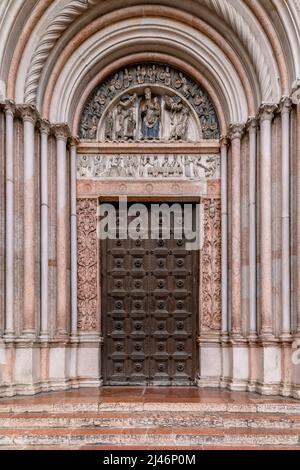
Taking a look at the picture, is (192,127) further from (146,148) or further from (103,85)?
(103,85)

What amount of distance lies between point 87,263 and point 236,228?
9.36 ft

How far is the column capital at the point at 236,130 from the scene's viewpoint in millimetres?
8828

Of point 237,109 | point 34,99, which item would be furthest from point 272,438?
point 34,99

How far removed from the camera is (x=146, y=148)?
935 centimetres

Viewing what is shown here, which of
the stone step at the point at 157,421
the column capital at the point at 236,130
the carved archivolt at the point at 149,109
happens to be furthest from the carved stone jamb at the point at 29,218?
the column capital at the point at 236,130

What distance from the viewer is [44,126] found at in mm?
8703

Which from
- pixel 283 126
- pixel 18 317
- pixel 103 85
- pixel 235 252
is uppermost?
pixel 103 85

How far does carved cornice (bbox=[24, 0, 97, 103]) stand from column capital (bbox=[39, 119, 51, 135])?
39cm

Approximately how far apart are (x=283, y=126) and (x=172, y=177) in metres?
2.26

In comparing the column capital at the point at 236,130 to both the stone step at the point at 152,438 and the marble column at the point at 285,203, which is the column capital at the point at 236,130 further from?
the stone step at the point at 152,438

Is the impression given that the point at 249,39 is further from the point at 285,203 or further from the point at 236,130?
the point at 285,203

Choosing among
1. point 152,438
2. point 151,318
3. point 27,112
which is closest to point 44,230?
point 27,112

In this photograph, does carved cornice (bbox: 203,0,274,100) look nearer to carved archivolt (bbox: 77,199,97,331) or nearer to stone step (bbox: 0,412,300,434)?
carved archivolt (bbox: 77,199,97,331)
